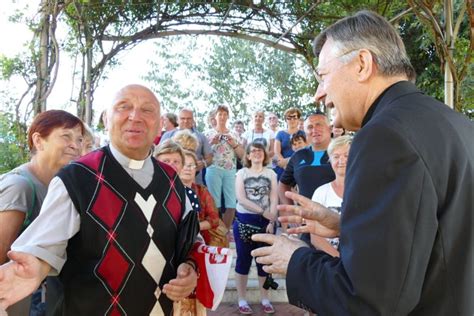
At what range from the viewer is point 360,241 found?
110 cm

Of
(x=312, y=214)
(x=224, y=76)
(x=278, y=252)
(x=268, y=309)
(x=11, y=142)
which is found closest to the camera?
(x=278, y=252)

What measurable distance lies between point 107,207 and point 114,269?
273 mm

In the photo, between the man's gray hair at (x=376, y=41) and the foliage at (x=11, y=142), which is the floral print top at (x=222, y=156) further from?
the man's gray hair at (x=376, y=41)

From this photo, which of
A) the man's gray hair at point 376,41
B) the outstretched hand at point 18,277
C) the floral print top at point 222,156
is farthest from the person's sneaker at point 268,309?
the man's gray hair at point 376,41

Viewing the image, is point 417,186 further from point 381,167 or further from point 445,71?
point 445,71

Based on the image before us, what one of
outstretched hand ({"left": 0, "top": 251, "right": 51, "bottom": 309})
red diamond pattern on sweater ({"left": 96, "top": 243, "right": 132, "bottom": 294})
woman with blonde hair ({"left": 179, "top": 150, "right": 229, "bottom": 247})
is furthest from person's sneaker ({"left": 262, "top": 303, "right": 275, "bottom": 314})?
outstretched hand ({"left": 0, "top": 251, "right": 51, "bottom": 309})

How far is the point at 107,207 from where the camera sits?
194 cm

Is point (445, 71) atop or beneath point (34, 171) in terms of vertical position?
atop

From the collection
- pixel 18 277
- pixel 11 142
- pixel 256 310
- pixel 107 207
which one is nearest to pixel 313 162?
pixel 256 310

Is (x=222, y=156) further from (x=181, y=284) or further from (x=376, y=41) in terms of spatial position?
(x=376, y=41)

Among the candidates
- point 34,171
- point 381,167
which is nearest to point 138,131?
point 34,171

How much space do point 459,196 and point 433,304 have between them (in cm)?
30

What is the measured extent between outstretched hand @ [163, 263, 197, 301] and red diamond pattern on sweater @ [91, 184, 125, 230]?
376mm

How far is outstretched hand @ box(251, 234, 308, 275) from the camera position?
4.50ft
